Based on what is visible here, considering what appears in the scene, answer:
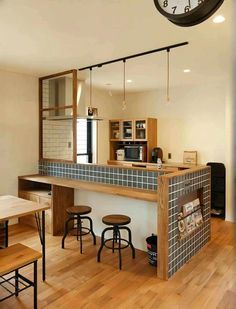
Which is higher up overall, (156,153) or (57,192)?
(156,153)

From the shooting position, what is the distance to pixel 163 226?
8.38 ft

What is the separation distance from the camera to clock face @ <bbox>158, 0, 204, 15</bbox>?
1.37m

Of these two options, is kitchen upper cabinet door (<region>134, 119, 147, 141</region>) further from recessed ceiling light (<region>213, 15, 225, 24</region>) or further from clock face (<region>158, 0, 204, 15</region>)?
clock face (<region>158, 0, 204, 15</region>)

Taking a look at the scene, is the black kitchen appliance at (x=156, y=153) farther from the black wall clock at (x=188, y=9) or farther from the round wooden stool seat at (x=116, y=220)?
the black wall clock at (x=188, y=9)

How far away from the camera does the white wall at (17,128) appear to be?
421 centimetres

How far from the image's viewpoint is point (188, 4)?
1.40 meters

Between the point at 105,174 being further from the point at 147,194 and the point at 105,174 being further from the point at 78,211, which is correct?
A: the point at 147,194

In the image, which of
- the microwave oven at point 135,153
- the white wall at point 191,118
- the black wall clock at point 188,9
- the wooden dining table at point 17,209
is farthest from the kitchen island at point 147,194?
the microwave oven at point 135,153

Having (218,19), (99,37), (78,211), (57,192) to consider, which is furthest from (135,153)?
(218,19)

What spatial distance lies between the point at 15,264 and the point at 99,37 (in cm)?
241

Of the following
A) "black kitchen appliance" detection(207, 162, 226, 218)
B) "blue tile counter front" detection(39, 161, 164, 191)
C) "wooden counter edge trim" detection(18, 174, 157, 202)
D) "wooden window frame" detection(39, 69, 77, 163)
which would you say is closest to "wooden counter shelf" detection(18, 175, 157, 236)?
"wooden counter edge trim" detection(18, 174, 157, 202)

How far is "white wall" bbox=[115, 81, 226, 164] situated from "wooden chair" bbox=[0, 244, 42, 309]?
160 inches

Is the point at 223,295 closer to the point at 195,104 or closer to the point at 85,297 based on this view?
the point at 85,297

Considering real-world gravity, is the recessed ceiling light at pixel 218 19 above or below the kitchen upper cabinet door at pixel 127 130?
above
